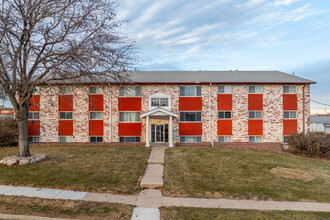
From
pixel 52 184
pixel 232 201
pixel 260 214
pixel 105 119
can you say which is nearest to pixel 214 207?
pixel 232 201

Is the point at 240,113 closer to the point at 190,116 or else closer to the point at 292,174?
the point at 190,116

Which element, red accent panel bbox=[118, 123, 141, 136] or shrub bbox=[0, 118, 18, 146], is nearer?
shrub bbox=[0, 118, 18, 146]

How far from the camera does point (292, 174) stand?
8992 millimetres

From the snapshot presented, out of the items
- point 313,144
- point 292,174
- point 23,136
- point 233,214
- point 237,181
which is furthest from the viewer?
point 313,144

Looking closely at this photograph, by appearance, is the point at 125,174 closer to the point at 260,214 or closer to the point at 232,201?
the point at 232,201

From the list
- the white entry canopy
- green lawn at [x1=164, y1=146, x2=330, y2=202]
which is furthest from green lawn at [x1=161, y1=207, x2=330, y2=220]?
the white entry canopy

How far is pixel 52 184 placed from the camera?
698 cm

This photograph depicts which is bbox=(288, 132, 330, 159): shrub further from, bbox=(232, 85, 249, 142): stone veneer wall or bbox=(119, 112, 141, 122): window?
bbox=(119, 112, 141, 122): window

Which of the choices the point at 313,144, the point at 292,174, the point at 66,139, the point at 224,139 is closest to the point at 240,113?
the point at 224,139

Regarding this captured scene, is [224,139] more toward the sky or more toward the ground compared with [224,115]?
more toward the ground

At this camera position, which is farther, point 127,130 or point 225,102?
point 225,102

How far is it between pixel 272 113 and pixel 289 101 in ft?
7.06

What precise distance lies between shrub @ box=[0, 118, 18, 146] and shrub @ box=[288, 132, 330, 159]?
85.0 ft

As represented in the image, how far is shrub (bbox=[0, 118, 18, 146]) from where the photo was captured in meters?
15.8
